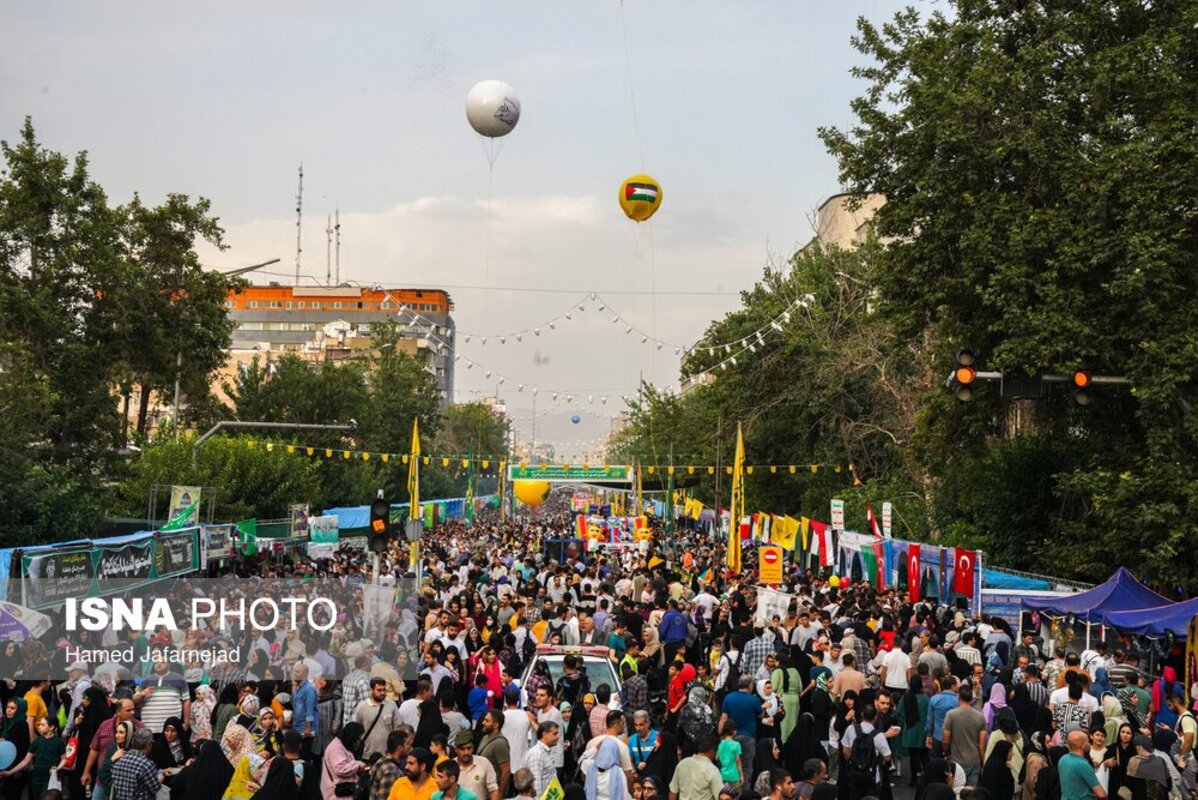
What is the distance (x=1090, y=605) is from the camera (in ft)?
58.2

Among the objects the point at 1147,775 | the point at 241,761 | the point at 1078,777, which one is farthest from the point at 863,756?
the point at 241,761

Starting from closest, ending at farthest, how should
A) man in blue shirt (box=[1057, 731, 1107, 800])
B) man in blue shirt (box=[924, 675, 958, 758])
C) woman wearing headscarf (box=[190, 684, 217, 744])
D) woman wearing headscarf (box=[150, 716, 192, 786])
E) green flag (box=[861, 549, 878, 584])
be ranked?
man in blue shirt (box=[1057, 731, 1107, 800]) → woman wearing headscarf (box=[150, 716, 192, 786]) → woman wearing headscarf (box=[190, 684, 217, 744]) → man in blue shirt (box=[924, 675, 958, 758]) → green flag (box=[861, 549, 878, 584])

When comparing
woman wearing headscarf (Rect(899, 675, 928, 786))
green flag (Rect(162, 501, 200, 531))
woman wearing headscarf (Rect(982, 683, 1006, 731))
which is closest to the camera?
woman wearing headscarf (Rect(982, 683, 1006, 731))

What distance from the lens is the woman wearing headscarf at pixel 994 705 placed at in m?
11.8

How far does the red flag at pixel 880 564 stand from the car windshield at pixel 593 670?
1448cm

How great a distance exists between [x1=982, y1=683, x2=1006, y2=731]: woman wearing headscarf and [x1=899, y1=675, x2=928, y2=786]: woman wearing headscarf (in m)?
1.08

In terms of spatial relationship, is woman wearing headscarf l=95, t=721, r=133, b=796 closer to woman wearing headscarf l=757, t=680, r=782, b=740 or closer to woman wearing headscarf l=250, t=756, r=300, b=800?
woman wearing headscarf l=250, t=756, r=300, b=800

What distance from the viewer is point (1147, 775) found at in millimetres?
9875

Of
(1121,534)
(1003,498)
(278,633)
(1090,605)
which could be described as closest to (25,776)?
(278,633)

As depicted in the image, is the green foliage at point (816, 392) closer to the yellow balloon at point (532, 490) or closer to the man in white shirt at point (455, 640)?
the yellow balloon at point (532, 490)

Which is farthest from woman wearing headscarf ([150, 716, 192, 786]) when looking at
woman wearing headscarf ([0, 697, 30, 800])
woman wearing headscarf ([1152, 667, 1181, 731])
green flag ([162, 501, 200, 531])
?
green flag ([162, 501, 200, 531])

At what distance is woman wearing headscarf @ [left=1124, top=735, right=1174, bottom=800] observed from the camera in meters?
9.84

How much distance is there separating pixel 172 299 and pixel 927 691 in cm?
3159

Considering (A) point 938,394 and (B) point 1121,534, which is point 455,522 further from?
(B) point 1121,534
